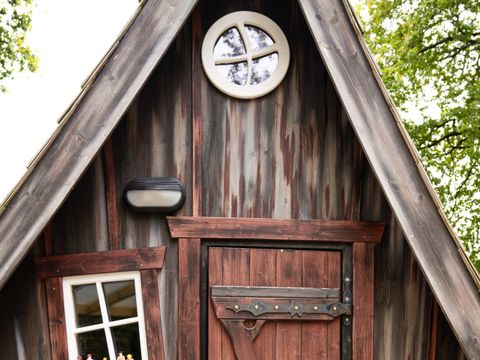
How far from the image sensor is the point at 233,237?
3.07 m

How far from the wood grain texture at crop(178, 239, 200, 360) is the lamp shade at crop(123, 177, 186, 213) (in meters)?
0.25

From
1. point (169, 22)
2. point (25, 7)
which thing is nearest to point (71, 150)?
point (169, 22)

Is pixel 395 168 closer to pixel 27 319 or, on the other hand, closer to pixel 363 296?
pixel 363 296

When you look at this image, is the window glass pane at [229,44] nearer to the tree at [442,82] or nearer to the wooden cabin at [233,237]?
the wooden cabin at [233,237]

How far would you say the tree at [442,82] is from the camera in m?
7.37

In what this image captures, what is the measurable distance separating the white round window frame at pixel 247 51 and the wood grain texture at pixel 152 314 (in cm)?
126

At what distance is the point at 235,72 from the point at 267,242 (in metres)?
1.10

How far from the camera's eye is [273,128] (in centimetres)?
314

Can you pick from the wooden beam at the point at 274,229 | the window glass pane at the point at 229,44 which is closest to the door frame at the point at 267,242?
the wooden beam at the point at 274,229

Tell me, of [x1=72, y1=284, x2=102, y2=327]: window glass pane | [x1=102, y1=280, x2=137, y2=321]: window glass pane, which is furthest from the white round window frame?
[x1=72, y1=284, x2=102, y2=327]: window glass pane

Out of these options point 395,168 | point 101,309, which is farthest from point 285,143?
point 101,309

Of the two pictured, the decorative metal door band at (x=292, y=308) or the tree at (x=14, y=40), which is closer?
the decorative metal door band at (x=292, y=308)

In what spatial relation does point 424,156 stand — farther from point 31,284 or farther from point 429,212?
point 31,284

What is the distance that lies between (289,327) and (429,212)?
1.15 meters
